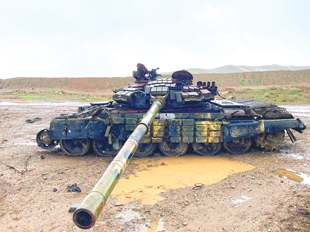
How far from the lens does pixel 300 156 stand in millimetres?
8906

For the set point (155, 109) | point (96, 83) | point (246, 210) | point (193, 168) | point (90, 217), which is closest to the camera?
point (90, 217)

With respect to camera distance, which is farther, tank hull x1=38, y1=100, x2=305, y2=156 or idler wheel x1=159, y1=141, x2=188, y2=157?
idler wheel x1=159, y1=141, x2=188, y2=157

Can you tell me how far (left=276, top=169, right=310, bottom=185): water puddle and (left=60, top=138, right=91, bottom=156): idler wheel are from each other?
631cm

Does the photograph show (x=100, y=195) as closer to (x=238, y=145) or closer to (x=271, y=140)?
(x=238, y=145)

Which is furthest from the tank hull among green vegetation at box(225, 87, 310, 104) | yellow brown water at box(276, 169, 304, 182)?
green vegetation at box(225, 87, 310, 104)

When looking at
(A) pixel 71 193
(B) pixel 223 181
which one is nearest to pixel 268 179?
(B) pixel 223 181

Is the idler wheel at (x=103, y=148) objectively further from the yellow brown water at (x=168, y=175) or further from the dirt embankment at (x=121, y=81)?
the dirt embankment at (x=121, y=81)

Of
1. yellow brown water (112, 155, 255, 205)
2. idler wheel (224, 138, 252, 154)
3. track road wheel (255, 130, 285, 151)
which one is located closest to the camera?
yellow brown water (112, 155, 255, 205)

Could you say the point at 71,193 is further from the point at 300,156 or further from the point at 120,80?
the point at 120,80

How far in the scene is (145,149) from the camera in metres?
9.13

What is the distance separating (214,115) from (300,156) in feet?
11.0

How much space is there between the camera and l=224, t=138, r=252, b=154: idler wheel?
367 inches

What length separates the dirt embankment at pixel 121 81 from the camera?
54.1 metres

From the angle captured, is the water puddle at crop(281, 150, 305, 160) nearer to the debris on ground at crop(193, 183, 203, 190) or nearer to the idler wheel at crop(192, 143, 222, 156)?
the idler wheel at crop(192, 143, 222, 156)
